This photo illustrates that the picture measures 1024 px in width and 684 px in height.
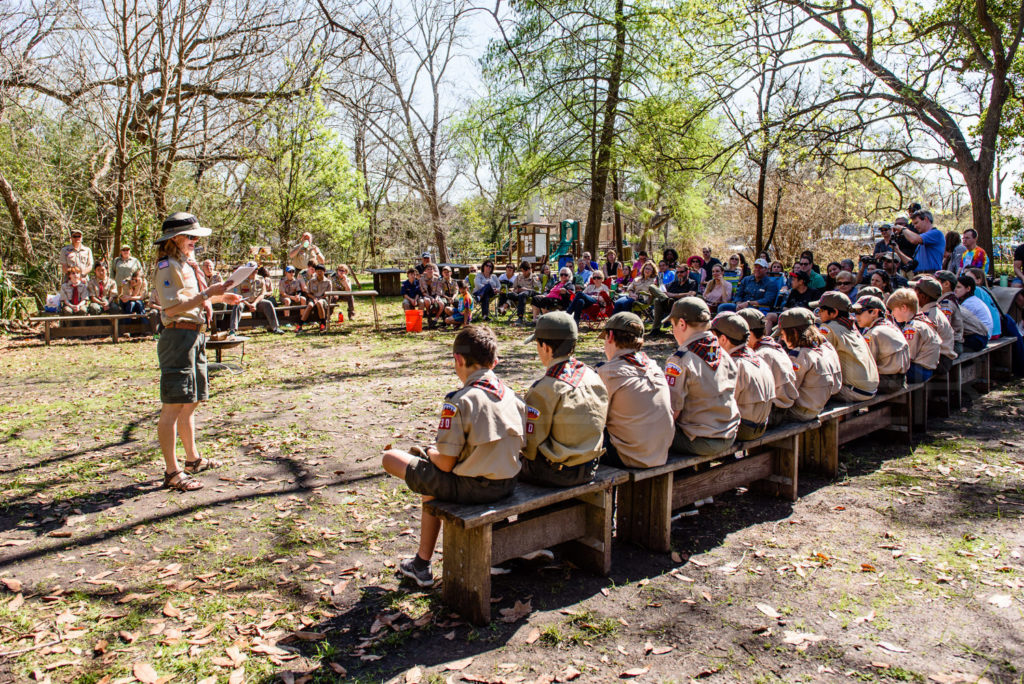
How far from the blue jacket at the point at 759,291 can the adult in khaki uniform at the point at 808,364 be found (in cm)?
681

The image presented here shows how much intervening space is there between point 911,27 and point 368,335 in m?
11.8

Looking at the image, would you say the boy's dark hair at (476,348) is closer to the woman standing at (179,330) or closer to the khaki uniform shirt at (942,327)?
the woman standing at (179,330)

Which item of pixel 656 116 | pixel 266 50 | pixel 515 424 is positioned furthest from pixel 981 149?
pixel 266 50

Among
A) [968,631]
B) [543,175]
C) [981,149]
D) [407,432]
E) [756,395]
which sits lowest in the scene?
[968,631]

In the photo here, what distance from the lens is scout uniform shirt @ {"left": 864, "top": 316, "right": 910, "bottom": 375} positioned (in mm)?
6078

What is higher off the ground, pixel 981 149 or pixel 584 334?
pixel 981 149

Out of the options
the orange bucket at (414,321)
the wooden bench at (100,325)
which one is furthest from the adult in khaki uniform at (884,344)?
the wooden bench at (100,325)

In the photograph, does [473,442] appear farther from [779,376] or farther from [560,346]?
[779,376]

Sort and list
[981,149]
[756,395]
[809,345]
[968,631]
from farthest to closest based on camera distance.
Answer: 1. [981,149]
2. [809,345]
3. [756,395]
4. [968,631]

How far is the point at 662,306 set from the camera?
1309 cm

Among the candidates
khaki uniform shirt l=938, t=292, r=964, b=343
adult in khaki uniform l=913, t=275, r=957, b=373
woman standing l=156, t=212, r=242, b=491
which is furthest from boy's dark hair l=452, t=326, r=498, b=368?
khaki uniform shirt l=938, t=292, r=964, b=343

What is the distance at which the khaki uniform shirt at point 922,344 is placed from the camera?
21.4 feet

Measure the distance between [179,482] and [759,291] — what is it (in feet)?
32.7

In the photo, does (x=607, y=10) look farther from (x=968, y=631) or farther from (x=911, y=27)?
(x=968, y=631)
